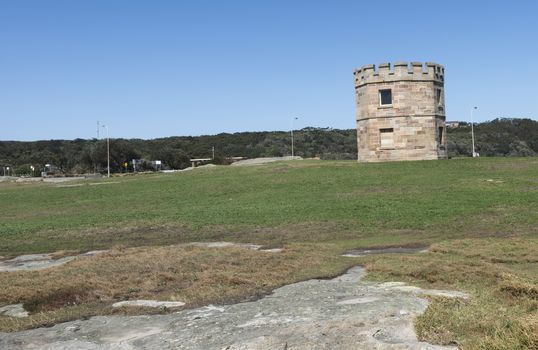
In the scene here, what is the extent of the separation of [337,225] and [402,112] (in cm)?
2182

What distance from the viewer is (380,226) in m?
24.0

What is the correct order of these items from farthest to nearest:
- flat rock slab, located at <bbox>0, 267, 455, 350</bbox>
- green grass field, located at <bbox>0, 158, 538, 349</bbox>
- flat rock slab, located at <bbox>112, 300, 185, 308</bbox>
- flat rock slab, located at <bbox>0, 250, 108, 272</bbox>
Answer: flat rock slab, located at <bbox>0, 250, 108, 272</bbox> < flat rock slab, located at <bbox>112, 300, 185, 308</bbox> < green grass field, located at <bbox>0, 158, 538, 349</bbox> < flat rock slab, located at <bbox>0, 267, 455, 350</bbox>

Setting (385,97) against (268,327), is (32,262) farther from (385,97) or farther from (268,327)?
(385,97)

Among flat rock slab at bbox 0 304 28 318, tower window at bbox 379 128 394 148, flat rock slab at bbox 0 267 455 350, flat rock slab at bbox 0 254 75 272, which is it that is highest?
tower window at bbox 379 128 394 148

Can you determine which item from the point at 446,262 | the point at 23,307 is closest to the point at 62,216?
the point at 23,307

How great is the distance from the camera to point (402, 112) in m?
44.2

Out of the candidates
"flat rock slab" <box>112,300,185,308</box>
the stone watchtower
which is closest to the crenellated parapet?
the stone watchtower

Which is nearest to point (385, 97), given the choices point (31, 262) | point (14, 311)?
point (31, 262)

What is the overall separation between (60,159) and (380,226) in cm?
13042

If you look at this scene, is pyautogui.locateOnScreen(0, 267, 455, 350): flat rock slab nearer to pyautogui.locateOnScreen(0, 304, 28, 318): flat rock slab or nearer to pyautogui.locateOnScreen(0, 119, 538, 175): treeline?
pyautogui.locateOnScreen(0, 304, 28, 318): flat rock slab

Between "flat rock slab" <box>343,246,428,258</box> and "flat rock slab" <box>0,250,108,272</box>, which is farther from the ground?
"flat rock slab" <box>343,246,428,258</box>

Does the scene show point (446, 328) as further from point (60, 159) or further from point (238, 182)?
point (60, 159)

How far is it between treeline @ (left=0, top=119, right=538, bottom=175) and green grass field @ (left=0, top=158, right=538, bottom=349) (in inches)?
1723

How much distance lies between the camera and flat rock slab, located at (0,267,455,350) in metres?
7.80
